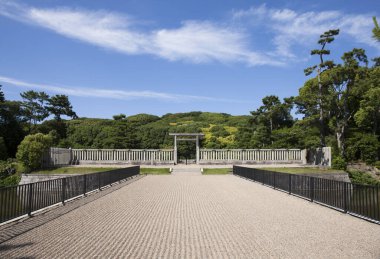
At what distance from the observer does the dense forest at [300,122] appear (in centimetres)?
3303

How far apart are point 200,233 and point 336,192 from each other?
5226mm

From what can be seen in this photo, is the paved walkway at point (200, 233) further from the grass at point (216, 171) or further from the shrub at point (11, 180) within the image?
the grass at point (216, 171)

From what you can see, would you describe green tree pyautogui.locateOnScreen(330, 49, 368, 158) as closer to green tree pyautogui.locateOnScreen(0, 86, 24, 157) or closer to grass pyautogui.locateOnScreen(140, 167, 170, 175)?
grass pyautogui.locateOnScreen(140, 167, 170, 175)

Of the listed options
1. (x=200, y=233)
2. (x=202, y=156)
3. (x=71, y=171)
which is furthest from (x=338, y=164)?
(x=200, y=233)

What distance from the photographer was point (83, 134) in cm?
4878

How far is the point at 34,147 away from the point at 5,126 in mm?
14649

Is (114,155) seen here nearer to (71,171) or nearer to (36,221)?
(71,171)

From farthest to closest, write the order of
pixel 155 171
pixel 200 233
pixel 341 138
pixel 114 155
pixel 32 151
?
pixel 114 155
pixel 341 138
pixel 155 171
pixel 32 151
pixel 200 233

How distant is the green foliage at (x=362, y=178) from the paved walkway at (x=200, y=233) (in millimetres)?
19081

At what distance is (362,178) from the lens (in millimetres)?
28672

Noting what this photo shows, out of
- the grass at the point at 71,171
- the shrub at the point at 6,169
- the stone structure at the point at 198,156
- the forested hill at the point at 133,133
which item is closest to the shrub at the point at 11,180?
the shrub at the point at 6,169

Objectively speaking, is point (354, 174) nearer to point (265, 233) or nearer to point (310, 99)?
point (310, 99)

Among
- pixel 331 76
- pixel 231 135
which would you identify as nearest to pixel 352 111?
pixel 331 76

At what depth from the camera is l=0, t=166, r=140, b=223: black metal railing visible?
8.35 meters
